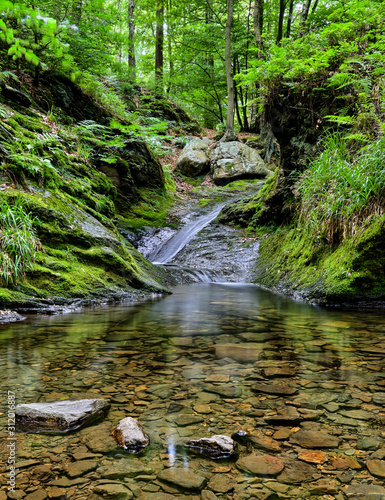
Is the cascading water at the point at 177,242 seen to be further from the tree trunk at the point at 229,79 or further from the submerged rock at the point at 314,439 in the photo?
the submerged rock at the point at 314,439

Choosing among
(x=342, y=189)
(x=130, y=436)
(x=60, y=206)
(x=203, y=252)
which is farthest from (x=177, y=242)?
(x=130, y=436)

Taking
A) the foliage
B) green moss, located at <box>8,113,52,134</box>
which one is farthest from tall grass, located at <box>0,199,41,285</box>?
green moss, located at <box>8,113,52,134</box>

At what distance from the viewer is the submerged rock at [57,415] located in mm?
1586

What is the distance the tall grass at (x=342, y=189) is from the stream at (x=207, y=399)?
64.7 inches

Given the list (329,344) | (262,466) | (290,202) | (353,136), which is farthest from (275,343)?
(290,202)

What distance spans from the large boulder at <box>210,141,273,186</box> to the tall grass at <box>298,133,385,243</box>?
844 cm

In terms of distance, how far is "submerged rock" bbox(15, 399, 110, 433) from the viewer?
1.59 m

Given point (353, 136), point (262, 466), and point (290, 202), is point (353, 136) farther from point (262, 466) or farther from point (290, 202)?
point (262, 466)

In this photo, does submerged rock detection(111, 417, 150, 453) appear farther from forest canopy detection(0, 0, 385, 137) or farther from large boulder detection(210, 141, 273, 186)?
large boulder detection(210, 141, 273, 186)

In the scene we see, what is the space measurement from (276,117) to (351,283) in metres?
4.84

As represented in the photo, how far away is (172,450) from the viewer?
145 cm

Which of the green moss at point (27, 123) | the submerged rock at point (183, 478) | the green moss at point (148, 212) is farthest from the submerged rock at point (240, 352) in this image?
the green moss at point (148, 212)

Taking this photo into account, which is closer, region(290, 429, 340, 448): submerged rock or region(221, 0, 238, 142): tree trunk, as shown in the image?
region(290, 429, 340, 448): submerged rock

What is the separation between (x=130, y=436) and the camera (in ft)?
4.93
